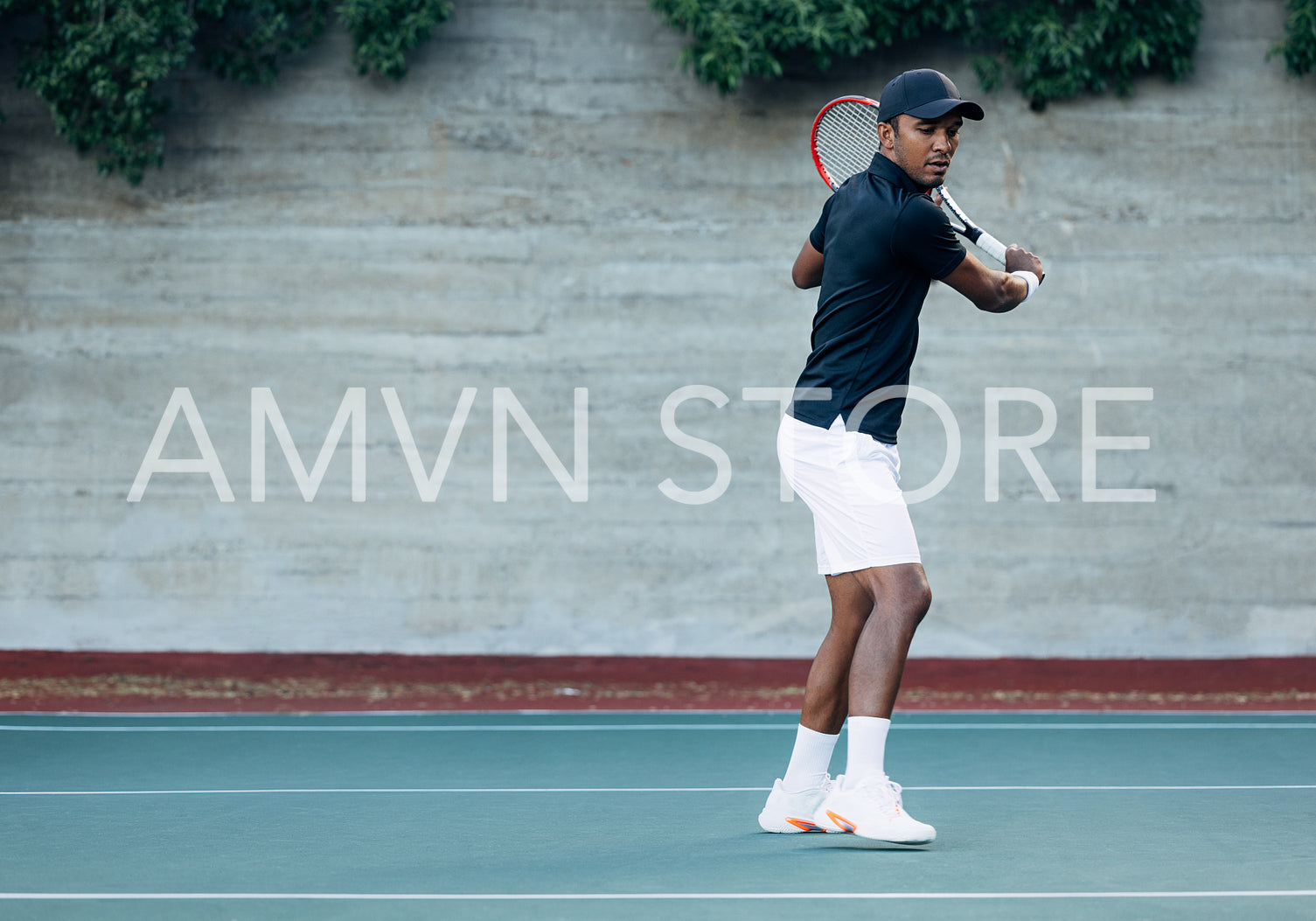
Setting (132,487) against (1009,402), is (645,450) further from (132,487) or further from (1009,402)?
(132,487)

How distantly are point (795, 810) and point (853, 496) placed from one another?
0.84 meters

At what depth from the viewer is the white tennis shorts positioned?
133 inches

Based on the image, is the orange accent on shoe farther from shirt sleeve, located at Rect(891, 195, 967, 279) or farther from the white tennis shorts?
shirt sleeve, located at Rect(891, 195, 967, 279)

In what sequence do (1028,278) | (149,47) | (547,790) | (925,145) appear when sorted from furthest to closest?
1. (149,47)
2. (547,790)
3. (1028,278)
4. (925,145)

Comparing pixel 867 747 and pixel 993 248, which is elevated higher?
pixel 993 248

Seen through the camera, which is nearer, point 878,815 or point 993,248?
point 878,815

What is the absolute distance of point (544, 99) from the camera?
26.1 feet

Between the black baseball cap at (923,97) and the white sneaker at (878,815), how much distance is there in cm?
164

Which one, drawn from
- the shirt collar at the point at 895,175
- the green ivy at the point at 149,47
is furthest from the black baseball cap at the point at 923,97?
the green ivy at the point at 149,47

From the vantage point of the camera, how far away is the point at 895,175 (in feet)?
11.3

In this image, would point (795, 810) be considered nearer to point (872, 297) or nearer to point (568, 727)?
point (872, 297)

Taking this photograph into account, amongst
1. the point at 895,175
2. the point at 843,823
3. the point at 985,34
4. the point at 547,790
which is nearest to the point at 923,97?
the point at 895,175

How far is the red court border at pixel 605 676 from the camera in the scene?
7664mm

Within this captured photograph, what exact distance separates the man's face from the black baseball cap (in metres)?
0.03
